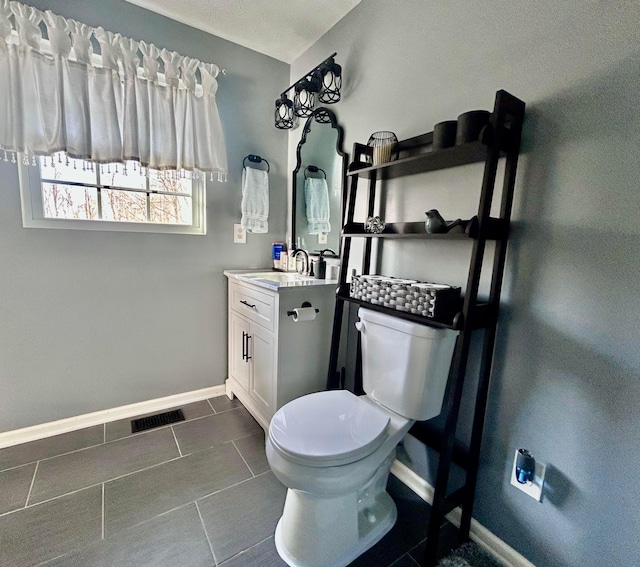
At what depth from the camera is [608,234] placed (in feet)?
2.95

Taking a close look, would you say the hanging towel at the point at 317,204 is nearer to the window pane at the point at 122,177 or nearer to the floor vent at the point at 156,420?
the window pane at the point at 122,177

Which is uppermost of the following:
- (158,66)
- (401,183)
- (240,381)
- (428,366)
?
(158,66)

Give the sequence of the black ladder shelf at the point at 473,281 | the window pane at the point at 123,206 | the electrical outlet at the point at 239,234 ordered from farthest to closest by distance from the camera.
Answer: the electrical outlet at the point at 239,234 < the window pane at the point at 123,206 < the black ladder shelf at the point at 473,281

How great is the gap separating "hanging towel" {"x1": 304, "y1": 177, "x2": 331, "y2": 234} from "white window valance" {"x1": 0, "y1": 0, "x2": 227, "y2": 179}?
2.01 feet

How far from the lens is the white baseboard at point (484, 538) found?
3.71ft

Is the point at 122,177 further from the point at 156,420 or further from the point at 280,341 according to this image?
the point at 156,420

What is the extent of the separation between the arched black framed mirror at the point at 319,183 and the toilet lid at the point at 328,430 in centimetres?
96

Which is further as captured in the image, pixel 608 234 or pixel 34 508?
pixel 34 508

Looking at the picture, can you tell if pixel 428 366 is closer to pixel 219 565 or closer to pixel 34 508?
pixel 219 565

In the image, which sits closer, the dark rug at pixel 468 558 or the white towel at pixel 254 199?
the dark rug at pixel 468 558

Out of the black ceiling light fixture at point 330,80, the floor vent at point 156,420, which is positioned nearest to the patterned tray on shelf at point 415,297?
the black ceiling light fixture at point 330,80

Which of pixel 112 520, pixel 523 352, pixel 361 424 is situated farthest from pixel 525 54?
pixel 112 520

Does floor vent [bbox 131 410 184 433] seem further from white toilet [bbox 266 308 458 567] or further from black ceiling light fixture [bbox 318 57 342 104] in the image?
black ceiling light fixture [bbox 318 57 342 104]

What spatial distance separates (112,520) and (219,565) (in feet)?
1.72
